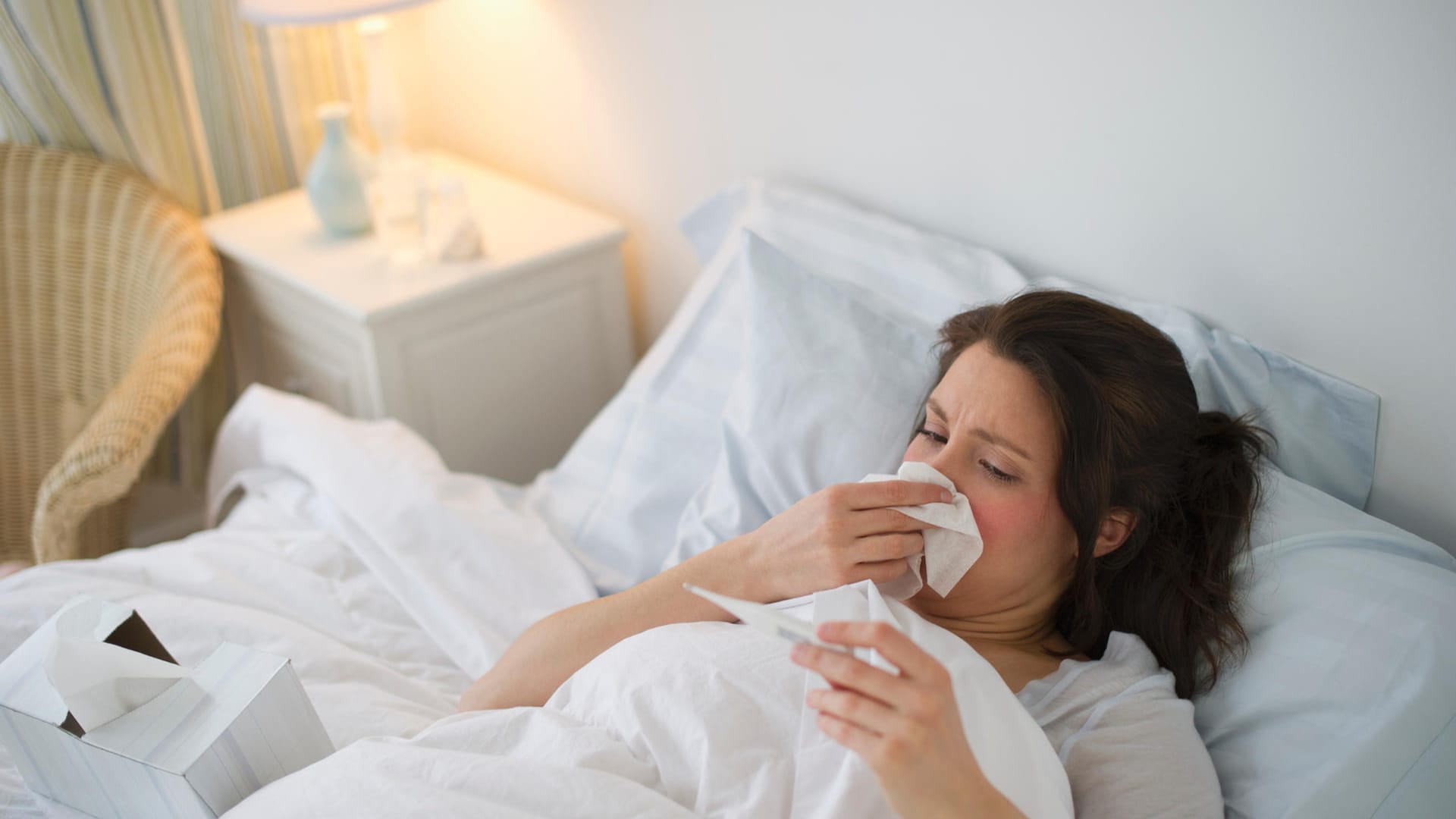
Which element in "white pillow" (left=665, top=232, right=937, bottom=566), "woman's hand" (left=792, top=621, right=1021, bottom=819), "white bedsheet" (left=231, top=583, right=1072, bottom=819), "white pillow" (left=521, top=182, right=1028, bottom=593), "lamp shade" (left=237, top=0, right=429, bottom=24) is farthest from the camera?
"lamp shade" (left=237, top=0, right=429, bottom=24)

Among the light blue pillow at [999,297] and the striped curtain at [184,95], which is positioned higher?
the striped curtain at [184,95]

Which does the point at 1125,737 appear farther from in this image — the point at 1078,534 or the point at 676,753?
the point at 676,753

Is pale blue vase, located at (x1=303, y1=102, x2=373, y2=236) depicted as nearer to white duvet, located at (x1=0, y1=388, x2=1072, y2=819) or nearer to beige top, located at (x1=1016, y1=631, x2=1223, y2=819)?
white duvet, located at (x1=0, y1=388, x2=1072, y2=819)

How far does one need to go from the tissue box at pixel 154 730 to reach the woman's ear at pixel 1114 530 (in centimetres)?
82

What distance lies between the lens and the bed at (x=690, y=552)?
96 centimetres

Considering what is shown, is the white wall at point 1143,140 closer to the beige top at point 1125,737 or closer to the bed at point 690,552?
the bed at point 690,552

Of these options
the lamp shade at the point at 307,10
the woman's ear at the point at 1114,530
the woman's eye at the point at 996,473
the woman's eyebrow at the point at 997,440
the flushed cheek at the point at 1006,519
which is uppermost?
the lamp shade at the point at 307,10

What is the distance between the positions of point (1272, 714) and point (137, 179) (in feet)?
6.77

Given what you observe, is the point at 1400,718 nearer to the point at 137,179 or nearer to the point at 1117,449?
the point at 1117,449

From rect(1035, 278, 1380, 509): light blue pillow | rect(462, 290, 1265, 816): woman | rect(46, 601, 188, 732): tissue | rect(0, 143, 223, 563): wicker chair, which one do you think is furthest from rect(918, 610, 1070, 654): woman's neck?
rect(0, 143, 223, 563): wicker chair

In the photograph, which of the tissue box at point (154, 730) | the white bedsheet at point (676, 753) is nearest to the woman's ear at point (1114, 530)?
the white bedsheet at point (676, 753)

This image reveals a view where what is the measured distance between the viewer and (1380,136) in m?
1.12

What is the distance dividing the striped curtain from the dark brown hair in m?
1.73

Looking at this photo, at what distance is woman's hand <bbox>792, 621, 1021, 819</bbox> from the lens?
2.60ft
